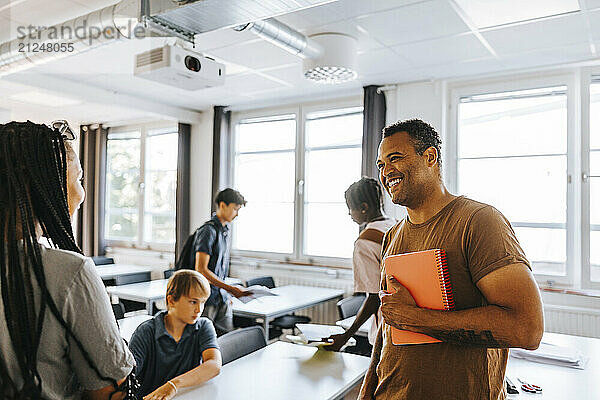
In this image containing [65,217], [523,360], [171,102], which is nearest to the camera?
[65,217]

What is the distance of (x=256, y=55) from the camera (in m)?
4.13

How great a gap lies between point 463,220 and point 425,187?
18 cm

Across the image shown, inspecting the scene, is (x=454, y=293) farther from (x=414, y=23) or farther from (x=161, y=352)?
(x=414, y=23)

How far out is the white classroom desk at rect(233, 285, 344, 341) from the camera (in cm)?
402

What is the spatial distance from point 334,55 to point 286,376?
2.35 metres

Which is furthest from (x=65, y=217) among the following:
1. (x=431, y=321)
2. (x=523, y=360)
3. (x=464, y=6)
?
(x=464, y=6)

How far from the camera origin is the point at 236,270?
6145 mm

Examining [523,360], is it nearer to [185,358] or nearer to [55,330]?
[185,358]

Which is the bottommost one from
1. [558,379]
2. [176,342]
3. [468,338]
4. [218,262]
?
[558,379]

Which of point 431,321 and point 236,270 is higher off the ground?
point 431,321

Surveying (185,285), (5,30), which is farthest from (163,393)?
(5,30)

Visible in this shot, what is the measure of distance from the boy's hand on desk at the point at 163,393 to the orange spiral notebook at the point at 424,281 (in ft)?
3.38

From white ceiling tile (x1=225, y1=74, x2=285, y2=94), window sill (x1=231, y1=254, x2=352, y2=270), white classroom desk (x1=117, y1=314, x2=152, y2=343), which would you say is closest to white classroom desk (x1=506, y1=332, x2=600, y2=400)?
white classroom desk (x1=117, y1=314, x2=152, y2=343)

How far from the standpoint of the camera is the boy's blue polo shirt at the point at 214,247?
3.57 metres
